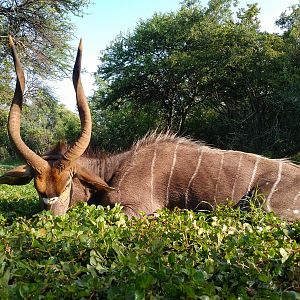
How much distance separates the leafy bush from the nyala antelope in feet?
5.29

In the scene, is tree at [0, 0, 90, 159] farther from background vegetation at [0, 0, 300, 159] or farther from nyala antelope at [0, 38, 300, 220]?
nyala antelope at [0, 38, 300, 220]

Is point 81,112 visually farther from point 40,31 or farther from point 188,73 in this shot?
point 188,73

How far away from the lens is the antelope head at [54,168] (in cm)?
436

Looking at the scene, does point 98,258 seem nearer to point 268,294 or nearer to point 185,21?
point 268,294

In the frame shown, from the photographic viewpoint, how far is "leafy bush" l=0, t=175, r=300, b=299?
181 cm

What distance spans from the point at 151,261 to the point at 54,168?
2.58 metres

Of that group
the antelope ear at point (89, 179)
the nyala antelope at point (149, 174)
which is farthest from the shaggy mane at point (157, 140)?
the antelope ear at point (89, 179)

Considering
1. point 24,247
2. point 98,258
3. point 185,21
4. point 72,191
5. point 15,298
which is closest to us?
point 15,298

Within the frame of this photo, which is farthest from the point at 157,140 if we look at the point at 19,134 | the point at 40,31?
the point at 40,31

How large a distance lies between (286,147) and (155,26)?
9402mm

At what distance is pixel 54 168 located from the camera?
446 centimetres

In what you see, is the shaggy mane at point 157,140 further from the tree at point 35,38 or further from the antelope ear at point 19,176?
the tree at point 35,38

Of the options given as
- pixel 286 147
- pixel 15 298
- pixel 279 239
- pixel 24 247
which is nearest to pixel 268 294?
pixel 279 239

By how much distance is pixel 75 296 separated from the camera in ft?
5.97
